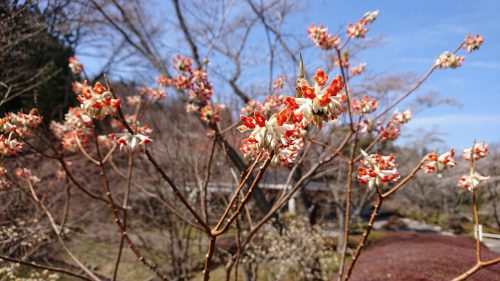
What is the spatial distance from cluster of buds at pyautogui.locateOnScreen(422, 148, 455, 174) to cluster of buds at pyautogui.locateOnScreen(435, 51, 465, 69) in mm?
1519

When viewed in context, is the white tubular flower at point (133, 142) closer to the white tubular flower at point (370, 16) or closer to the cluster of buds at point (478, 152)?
the cluster of buds at point (478, 152)

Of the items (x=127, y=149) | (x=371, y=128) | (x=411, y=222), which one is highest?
(x=371, y=128)

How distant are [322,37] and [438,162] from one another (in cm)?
145

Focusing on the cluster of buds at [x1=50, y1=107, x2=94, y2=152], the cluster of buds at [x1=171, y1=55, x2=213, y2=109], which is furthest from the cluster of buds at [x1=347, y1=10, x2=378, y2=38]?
the cluster of buds at [x1=50, y1=107, x2=94, y2=152]

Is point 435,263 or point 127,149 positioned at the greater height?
point 127,149

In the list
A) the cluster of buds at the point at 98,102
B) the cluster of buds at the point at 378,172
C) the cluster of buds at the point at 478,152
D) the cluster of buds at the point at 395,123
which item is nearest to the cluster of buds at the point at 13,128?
the cluster of buds at the point at 98,102

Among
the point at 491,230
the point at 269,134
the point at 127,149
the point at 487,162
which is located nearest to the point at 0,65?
the point at 127,149

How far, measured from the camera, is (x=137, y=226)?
8.49 metres

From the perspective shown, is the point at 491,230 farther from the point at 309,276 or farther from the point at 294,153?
the point at 294,153

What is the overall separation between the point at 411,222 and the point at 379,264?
22857mm

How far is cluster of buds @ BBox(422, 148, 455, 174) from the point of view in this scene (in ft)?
5.10

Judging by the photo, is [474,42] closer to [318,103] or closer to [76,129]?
[318,103]

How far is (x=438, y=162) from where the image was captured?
1.58m

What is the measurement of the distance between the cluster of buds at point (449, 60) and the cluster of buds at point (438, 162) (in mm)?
1519
